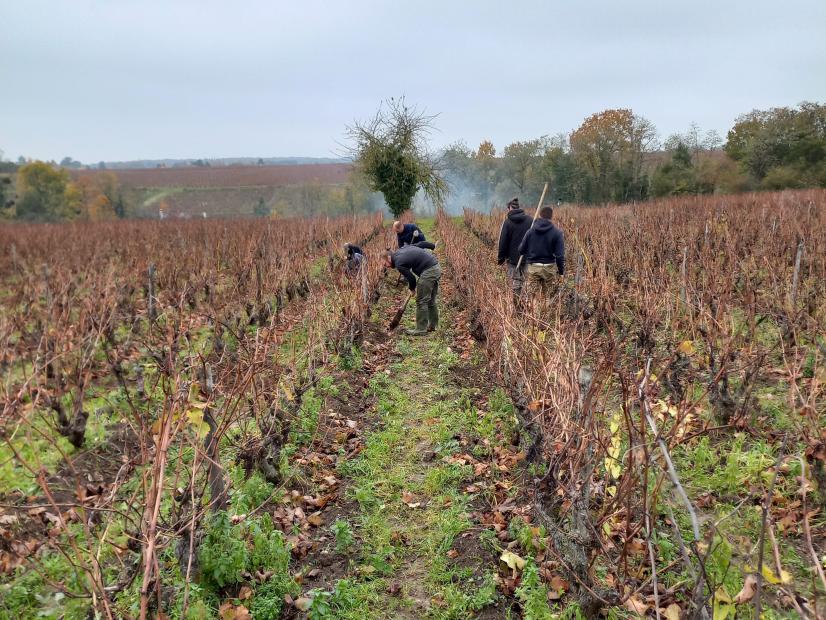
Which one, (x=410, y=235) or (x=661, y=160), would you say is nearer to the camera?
(x=410, y=235)

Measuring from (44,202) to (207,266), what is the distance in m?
41.8

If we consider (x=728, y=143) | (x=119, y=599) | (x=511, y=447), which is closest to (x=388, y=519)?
(x=511, y=447)

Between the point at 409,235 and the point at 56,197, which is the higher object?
the point at 56,197

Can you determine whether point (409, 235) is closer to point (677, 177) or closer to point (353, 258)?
point (353, 258)

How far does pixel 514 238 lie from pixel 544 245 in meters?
0.74

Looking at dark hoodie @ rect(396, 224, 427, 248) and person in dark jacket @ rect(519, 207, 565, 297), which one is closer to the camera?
person in dark jacket @ rect(519, 207, 565, 297)

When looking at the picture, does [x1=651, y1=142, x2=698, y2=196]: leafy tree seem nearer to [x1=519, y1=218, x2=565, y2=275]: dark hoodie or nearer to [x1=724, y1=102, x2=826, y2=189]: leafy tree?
[x1=724, y1=102, x2=826, y2=189]: leafy tree

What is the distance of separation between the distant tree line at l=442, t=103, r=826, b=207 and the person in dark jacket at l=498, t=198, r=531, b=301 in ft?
47.9

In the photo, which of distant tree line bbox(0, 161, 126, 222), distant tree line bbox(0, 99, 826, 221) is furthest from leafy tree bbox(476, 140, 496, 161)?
distant tree line bbox(0, 161, 126, 222)

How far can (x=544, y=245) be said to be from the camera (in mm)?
6793

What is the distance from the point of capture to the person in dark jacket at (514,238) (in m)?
7.22

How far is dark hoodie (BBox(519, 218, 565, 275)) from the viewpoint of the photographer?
671 cm

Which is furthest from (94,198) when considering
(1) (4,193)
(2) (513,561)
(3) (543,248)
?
(2) (513,561)

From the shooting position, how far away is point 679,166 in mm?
28609
